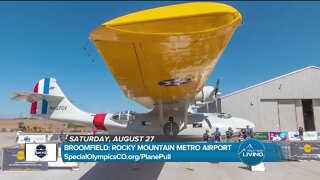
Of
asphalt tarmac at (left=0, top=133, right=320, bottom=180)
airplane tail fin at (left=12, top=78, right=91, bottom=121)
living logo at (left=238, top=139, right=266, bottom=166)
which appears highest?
airplane tail fin at (left=12, top=78, right=91, bottom=121)

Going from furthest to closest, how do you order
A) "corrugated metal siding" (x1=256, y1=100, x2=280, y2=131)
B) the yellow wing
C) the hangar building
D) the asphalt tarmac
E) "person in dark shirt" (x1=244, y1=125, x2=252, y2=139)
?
the hangar building < "corrugated metal siding" (x1=256, y1=100, x2=280, y2=131) < "person in dark shirt" (x1=244, y1=125, x2=252, y2=139) < the asphalt tarmac < the yellow wing

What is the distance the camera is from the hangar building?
2853 centimetres

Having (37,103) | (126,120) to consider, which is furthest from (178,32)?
(37,103)

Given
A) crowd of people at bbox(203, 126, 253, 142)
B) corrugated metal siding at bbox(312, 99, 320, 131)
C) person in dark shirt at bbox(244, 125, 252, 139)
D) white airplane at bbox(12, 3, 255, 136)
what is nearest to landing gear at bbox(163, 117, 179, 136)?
crowd of people at bbox(203, 126, 253, 142)

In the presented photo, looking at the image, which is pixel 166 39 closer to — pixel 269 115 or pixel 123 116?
pixel 123 116

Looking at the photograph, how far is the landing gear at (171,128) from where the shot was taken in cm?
1253

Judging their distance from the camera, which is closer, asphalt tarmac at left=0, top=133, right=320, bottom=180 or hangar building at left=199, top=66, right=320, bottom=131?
asphalt tarmac at left=0, top=133, right=320, bottom=180

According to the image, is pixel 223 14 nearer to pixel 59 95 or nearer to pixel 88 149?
pixel 88 149

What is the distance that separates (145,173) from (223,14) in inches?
285

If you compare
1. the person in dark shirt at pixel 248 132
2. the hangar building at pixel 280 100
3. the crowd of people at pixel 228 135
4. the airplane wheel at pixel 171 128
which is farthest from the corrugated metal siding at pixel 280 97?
the airplane wheel at pixel 171 128

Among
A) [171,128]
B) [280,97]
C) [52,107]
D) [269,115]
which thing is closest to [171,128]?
[171,128]

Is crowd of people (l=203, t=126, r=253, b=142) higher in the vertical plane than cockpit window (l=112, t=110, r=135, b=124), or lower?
lower

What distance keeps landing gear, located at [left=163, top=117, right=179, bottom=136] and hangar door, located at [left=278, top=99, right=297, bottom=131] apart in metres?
20.8

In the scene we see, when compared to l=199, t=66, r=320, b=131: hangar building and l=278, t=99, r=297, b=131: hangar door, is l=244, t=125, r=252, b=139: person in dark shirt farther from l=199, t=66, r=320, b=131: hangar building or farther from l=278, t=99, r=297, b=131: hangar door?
l=278, t=99, r=297, b=131: hangar door
